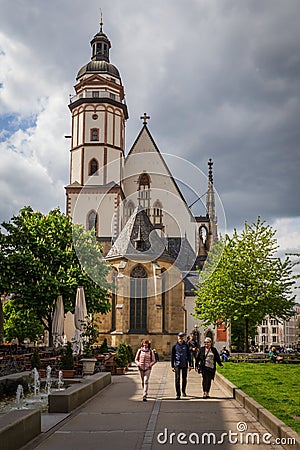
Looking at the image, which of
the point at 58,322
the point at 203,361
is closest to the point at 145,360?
the point at 203,361

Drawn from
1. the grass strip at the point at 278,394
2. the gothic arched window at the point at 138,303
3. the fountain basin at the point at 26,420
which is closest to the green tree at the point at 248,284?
the gothic arched window at the point at 138,303

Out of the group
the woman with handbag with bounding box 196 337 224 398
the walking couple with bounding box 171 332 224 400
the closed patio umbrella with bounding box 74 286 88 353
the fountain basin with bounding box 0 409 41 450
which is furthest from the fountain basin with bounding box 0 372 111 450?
the closed patio umbrella with bounding box 74 286 88 353

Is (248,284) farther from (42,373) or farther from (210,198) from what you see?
(210,198)

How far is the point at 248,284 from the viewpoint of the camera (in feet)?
127

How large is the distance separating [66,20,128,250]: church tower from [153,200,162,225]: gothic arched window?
3700 millimetres

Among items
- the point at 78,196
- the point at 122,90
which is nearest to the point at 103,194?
the point at 78,196

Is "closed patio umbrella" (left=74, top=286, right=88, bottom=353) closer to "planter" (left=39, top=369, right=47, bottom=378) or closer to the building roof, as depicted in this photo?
"planter" (left=39, top=369, right=47, bottom=378)

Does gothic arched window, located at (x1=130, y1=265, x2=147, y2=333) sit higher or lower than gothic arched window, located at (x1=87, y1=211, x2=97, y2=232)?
lower

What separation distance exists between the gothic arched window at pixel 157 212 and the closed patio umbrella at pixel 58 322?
90.7 ft

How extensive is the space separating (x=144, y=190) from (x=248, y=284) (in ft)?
80.6

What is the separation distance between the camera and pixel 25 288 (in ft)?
108

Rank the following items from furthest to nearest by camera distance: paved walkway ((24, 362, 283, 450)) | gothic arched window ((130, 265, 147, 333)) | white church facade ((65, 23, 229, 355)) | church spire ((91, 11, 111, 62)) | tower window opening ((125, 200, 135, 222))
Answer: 1. church spire ((91, 11, 111, 62))
2. tower window opening ((125, 200, 135, 222))
3. white church facade ((65, 23, 229, 355))
4. gothic arched window ((130, 265, 147, 333))
5. paved walkway ((24, 362, 283, 450))

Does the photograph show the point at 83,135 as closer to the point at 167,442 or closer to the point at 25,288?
the point at 25,288

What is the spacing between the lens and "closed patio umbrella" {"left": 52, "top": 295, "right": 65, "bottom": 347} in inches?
1228
